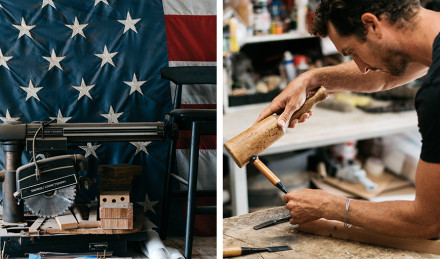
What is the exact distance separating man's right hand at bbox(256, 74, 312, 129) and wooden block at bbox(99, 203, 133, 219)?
1.17 meters

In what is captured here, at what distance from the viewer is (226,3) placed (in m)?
3.19

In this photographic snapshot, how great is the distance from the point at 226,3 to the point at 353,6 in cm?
178

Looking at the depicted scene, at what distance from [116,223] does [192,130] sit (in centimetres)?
66

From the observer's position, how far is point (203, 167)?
3170mm

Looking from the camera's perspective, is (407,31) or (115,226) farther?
(115,226)

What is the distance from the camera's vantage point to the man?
1368mm

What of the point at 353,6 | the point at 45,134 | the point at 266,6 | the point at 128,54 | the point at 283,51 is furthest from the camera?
the point at 283,51

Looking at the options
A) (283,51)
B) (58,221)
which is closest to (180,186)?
Answer: (58,221)

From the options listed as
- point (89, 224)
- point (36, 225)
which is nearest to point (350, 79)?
point (89, 224)

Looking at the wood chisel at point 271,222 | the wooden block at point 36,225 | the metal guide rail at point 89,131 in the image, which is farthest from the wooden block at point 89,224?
the wood chisel at point 271,222

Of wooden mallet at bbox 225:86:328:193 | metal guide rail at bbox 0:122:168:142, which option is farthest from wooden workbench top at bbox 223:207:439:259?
→ metal guide rail at bbox 0:122:168:142

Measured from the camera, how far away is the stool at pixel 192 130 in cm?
254

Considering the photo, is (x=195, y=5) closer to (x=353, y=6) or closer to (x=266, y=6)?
(x=266, y=6)

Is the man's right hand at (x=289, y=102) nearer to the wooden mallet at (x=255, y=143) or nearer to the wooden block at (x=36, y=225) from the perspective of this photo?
the wooden mallet at (x=255, y=143)
